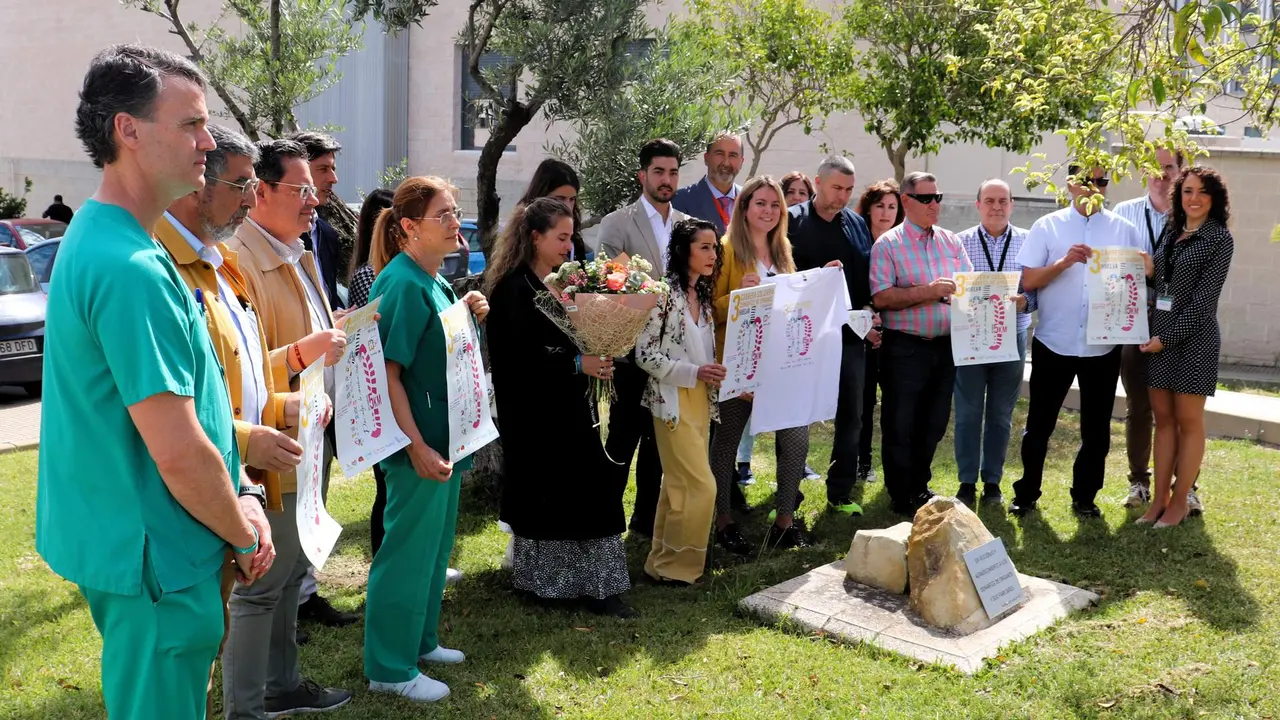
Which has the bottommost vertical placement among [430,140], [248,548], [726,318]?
[248,548]

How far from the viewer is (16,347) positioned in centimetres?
1256

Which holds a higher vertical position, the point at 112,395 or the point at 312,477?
the point at 112,395

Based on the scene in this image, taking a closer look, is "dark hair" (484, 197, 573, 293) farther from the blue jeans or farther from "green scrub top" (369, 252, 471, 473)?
the blue jeans

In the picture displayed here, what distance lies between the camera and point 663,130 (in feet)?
27.2

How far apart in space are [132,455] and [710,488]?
4027 millimetres

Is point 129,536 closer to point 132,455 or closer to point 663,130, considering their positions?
point 132,455

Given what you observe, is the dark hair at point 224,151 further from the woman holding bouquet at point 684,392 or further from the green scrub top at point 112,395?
the woman holding bouquet at point 684,392

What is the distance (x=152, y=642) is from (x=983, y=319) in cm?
602

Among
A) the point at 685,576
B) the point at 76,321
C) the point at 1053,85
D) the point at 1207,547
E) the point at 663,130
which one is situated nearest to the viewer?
the point at 76,321

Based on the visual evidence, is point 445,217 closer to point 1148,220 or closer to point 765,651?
point 765,651

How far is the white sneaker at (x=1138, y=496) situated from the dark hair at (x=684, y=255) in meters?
3.73

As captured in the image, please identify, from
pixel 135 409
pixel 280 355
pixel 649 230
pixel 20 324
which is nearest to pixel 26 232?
pixel 20 324

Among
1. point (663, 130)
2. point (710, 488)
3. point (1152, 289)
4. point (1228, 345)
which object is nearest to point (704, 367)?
point (710, 488)

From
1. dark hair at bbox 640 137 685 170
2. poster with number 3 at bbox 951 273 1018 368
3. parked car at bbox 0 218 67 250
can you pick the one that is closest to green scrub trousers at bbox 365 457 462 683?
dark hair at bbox 640 137 685 170
